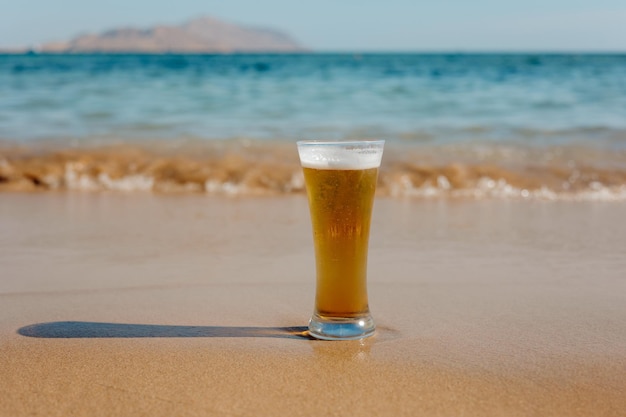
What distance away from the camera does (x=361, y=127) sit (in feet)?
31.5

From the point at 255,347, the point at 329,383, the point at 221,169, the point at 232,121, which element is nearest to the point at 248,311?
the point at 255,347

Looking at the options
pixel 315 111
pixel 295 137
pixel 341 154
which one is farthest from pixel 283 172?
pixel 315 111

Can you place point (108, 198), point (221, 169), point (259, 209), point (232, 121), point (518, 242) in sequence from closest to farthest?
point (518, 242) → point (259, 209) → point (108, 198) → point (221, 169) → point (232, 121)

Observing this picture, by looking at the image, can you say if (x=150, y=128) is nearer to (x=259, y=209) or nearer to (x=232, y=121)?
(x=232, y=121)

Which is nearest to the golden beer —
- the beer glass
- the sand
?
the beer glass

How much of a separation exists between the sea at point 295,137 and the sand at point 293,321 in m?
1.75

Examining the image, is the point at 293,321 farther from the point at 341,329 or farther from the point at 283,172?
the point at 283,172

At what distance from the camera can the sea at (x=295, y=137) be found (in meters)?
6.27

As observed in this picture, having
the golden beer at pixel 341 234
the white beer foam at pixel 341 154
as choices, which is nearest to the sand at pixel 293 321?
the golden beer at pixel 341 234

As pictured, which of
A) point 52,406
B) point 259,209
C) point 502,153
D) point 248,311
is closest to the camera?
point 52,406

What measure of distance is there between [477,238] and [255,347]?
2.15m

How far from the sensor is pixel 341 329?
226 centimetres

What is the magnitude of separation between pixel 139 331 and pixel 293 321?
496 millimetres

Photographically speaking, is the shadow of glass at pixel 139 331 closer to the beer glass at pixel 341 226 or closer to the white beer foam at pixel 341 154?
the beer glass at pixel 341 226
